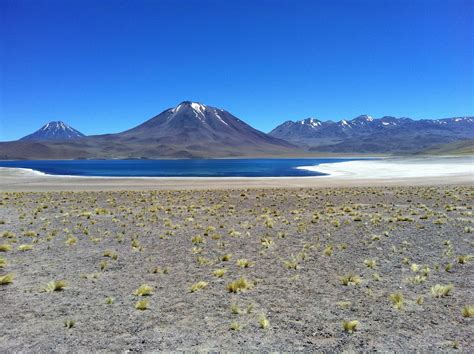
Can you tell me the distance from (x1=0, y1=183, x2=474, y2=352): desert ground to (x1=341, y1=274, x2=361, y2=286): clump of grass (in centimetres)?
3

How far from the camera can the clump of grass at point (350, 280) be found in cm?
932

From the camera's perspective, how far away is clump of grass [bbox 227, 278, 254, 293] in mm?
8751

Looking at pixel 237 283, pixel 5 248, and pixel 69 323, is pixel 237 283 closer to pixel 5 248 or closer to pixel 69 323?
pixel 69 323

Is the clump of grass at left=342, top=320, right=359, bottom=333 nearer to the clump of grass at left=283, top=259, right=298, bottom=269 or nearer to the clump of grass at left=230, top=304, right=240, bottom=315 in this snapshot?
the clump of grass at left=230, top=304, right=240, bottom=315

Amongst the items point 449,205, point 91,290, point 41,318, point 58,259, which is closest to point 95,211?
point 58,259

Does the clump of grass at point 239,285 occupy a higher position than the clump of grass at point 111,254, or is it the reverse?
the clump of grass at point 111,254

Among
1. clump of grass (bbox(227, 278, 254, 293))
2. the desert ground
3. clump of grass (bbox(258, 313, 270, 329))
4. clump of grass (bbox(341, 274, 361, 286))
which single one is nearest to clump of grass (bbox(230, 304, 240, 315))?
the desert ground

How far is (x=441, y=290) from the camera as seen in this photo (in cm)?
845

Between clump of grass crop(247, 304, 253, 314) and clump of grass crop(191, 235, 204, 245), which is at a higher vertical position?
clump of grass crop(191, 235, 204, 245)

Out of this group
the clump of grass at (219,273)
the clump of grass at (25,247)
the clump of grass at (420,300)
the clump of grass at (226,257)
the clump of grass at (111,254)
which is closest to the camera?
the clump of grass at (420,300)

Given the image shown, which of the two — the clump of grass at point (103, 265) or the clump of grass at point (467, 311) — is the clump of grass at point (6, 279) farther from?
the clump of grass at point (467, 311)

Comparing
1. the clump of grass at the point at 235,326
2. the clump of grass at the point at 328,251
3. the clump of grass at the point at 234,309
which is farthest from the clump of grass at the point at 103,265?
the clump of grass at the point at 328,251

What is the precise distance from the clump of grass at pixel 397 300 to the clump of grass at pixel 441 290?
0.81 m

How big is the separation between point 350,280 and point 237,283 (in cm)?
283
